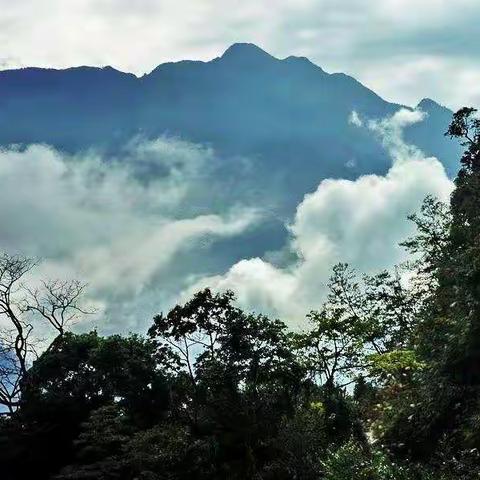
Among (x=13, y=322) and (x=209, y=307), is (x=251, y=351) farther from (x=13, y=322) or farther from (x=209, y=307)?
(x=13, y=322)

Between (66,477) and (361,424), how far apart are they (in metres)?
13.2

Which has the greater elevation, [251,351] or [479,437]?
[251,351]

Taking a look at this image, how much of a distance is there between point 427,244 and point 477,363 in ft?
78.6

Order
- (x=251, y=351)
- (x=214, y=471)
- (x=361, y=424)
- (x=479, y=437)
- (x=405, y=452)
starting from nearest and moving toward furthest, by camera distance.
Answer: (x=479, y=437)
(x=405, y=452)
(x=214, y=471)
(x=251, y=351)
(x=361, y=424)

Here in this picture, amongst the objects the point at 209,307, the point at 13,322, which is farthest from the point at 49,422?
the point at 209,307

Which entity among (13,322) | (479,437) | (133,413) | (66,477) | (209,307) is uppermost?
(13,322)

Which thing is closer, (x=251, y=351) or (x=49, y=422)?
(x=251, y=351)

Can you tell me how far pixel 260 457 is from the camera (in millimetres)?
22438

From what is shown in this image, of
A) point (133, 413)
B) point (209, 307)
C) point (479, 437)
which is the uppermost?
point (209, 307)

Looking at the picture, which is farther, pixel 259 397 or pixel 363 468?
pixel 259 397

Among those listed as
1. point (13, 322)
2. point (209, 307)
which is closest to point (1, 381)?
point (13, 322)

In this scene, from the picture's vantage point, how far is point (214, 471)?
2203 cm

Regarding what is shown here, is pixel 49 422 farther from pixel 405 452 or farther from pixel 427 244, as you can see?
pixel 427 244

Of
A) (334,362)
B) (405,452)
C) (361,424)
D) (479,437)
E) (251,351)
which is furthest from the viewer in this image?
(334,362)
